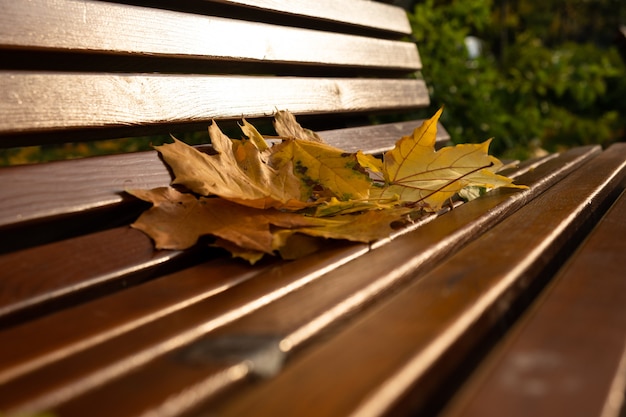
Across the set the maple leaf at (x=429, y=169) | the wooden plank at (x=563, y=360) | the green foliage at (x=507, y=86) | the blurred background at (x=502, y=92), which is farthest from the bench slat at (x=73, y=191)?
the green foliage at (x=507, y=86)

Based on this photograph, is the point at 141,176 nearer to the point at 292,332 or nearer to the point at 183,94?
the point at 183,94

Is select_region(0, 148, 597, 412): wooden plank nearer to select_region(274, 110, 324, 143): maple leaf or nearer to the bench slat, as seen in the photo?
the bench slat

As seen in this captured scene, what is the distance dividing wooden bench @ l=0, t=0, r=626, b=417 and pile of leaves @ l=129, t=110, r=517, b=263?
4 centimetres

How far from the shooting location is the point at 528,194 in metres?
1.47

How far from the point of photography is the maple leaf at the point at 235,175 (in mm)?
1112

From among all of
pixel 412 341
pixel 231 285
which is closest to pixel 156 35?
pixel 231 285

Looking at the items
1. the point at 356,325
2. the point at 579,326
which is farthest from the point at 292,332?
the point at 579,326

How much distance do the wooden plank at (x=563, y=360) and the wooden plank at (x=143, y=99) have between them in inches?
32.5

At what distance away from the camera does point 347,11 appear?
2.21 m

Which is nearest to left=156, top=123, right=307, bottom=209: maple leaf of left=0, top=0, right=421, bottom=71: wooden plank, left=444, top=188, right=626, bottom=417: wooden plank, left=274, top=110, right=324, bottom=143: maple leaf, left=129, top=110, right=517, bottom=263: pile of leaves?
left=129, top=110, right=517, bottom=263: pile of leaves

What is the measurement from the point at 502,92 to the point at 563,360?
398 centimetres

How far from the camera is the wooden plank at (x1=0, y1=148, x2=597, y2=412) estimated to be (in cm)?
57

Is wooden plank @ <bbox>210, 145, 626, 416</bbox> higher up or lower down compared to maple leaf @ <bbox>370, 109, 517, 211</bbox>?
lower down

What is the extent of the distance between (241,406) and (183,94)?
39.8 inches
